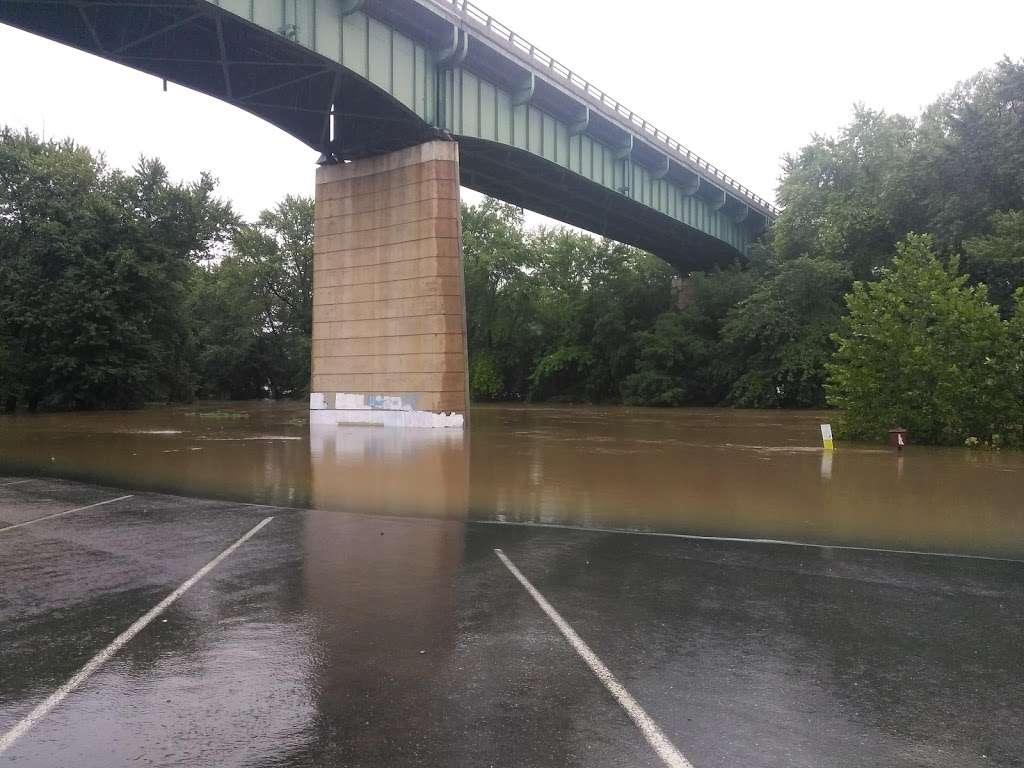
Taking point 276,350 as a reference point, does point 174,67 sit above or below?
above

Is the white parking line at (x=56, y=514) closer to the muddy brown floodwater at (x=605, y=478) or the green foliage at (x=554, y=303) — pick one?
the muddy brown floodwater at (x=605, y=478)

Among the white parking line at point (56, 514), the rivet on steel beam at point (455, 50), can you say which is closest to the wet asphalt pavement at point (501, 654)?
the white parking line at point (56, 514)

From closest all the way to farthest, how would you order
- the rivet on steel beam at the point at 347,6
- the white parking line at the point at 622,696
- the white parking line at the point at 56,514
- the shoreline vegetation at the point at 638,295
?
the white parking line at the point at 622,696 < the white parking line at the point at 56,514 < the shoreline vegetation at the point at 638,295 < the rivet on steel beam at the point at 347,6

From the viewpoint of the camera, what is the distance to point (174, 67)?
26359 mm

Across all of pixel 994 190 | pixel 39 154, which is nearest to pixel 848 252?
pixel 994 190

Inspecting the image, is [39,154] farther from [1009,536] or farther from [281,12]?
[1009,536]

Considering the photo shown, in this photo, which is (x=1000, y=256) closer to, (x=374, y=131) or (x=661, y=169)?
(x=661, y=169)

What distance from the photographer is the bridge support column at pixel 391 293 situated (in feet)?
97.7

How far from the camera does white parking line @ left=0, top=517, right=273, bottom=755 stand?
417 centimetres

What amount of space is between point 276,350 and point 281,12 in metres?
56.2

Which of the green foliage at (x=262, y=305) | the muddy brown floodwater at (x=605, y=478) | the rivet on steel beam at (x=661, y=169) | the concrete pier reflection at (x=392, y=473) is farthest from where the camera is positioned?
the green foliage at (x=262, y=305)

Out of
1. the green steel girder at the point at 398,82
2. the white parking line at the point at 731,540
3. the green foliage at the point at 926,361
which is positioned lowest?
the white parking line at the point at 731,540

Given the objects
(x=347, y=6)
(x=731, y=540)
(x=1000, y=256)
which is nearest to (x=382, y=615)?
(x=731, y=540)

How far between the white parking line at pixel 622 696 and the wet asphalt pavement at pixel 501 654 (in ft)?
0.18
